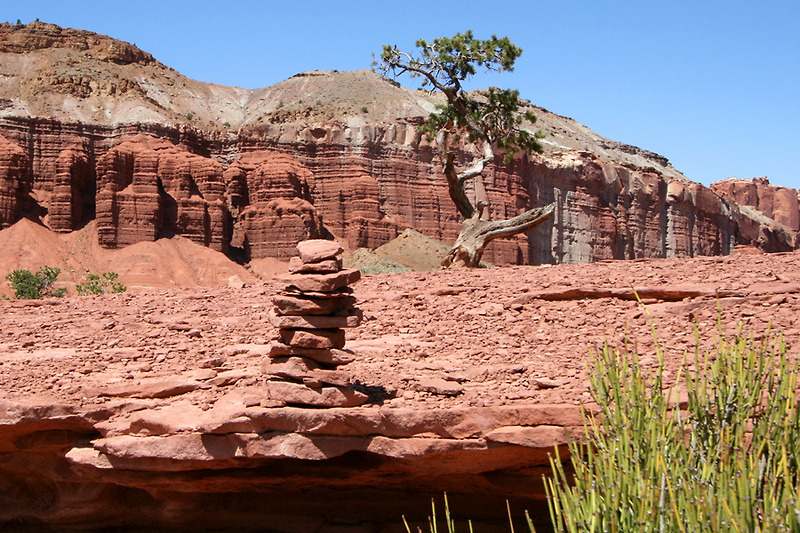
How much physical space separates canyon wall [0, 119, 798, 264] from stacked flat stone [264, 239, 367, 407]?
41841 mm

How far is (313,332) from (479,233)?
415 inches

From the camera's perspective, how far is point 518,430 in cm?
856

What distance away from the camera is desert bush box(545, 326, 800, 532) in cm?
491

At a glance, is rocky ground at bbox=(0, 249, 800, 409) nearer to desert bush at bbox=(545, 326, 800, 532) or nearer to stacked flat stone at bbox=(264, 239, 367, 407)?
stacked flat stone at bbox=(264, 239, 367, 407)

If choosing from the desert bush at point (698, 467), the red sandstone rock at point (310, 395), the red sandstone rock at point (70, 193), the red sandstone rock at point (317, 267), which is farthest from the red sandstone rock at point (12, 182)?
the desert bush at point (698, 467)

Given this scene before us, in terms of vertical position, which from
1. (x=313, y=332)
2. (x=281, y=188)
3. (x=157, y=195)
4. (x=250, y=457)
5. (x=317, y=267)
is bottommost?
(x=250, y=457)

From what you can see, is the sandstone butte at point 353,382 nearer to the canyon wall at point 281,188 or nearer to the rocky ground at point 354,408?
the rocky ground at point 354,408

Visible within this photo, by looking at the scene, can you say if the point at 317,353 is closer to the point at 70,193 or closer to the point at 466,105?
the point at 466,105

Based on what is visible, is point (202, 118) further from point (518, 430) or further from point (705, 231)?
point (518, 430)

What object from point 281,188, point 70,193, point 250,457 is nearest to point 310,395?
point 250,457

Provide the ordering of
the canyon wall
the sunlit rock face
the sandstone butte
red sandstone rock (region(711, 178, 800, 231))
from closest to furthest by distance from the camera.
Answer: the sandstone butte < the canyon wall < the sunlit rock face < red sandstone rock (region(711, 178, 800, 231))

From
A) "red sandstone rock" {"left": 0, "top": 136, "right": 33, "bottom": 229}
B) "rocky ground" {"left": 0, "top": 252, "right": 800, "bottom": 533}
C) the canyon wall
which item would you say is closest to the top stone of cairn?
"rocky ground" {"left": 0, "top": 252, "right": 800, "bottom": 533}

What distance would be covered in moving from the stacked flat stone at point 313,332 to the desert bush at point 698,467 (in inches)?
136

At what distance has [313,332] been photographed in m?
9.23
